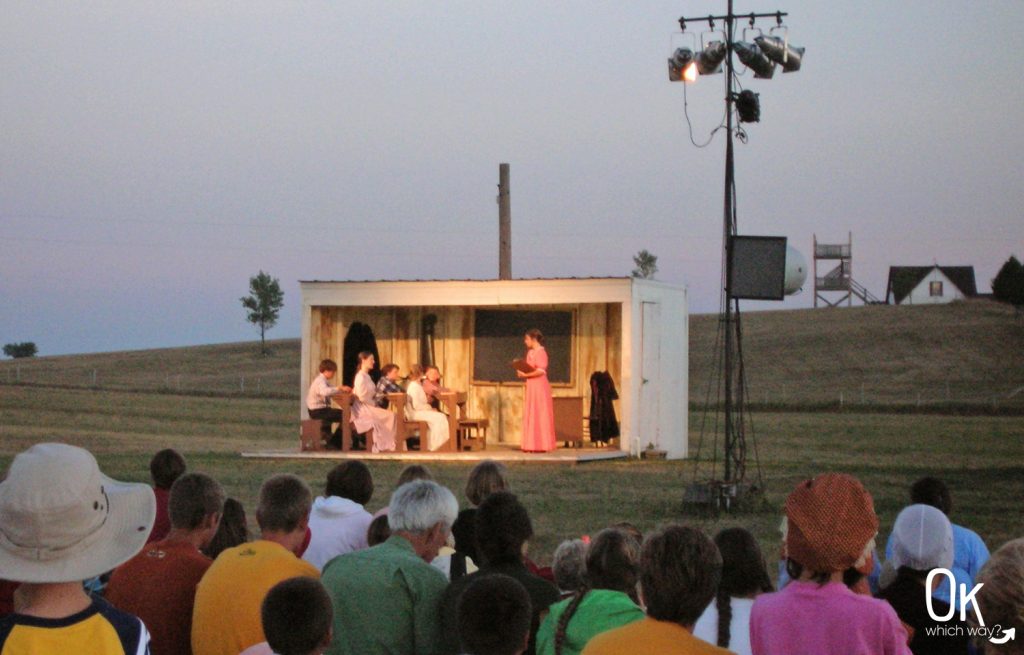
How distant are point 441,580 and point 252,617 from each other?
595 millimetres

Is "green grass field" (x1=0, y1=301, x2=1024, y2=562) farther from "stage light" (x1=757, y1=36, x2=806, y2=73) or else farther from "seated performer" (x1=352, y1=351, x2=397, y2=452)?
"stage light" (x1=757, y1=36, x2=806, y2=73)

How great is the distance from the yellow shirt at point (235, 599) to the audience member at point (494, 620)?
1.07 metres

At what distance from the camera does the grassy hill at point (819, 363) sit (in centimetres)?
3997

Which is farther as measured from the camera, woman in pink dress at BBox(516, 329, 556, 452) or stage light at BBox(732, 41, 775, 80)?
woman in pink dress at BBox(516, 329, 556, 452)

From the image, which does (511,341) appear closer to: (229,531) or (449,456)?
(449,456)

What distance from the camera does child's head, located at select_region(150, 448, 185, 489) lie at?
5.84 meters

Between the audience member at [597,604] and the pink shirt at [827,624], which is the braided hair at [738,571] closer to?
the audience member at [597,604]

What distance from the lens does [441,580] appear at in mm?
4004

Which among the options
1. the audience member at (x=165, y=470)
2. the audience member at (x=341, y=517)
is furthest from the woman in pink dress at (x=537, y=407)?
the audience member at (x=341, y=517)

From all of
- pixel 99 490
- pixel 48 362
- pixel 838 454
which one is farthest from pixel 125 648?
pixel 48 362

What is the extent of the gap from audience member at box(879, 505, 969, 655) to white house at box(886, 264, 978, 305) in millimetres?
91860

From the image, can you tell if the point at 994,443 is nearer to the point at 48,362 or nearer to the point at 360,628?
the point at 360,628

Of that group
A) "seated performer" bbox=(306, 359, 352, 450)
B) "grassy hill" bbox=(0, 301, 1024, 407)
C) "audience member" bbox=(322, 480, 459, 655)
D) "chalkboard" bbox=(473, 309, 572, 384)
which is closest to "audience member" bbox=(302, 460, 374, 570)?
"audience member" bbox=(322, 480, 459, 655)

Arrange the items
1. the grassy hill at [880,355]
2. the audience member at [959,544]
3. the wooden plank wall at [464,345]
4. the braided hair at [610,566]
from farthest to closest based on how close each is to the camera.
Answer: the grassy hill at [880,355] → the wooden plank wall at [464,345] → the audience member at [959,544] → the braided hair at [610,566]
